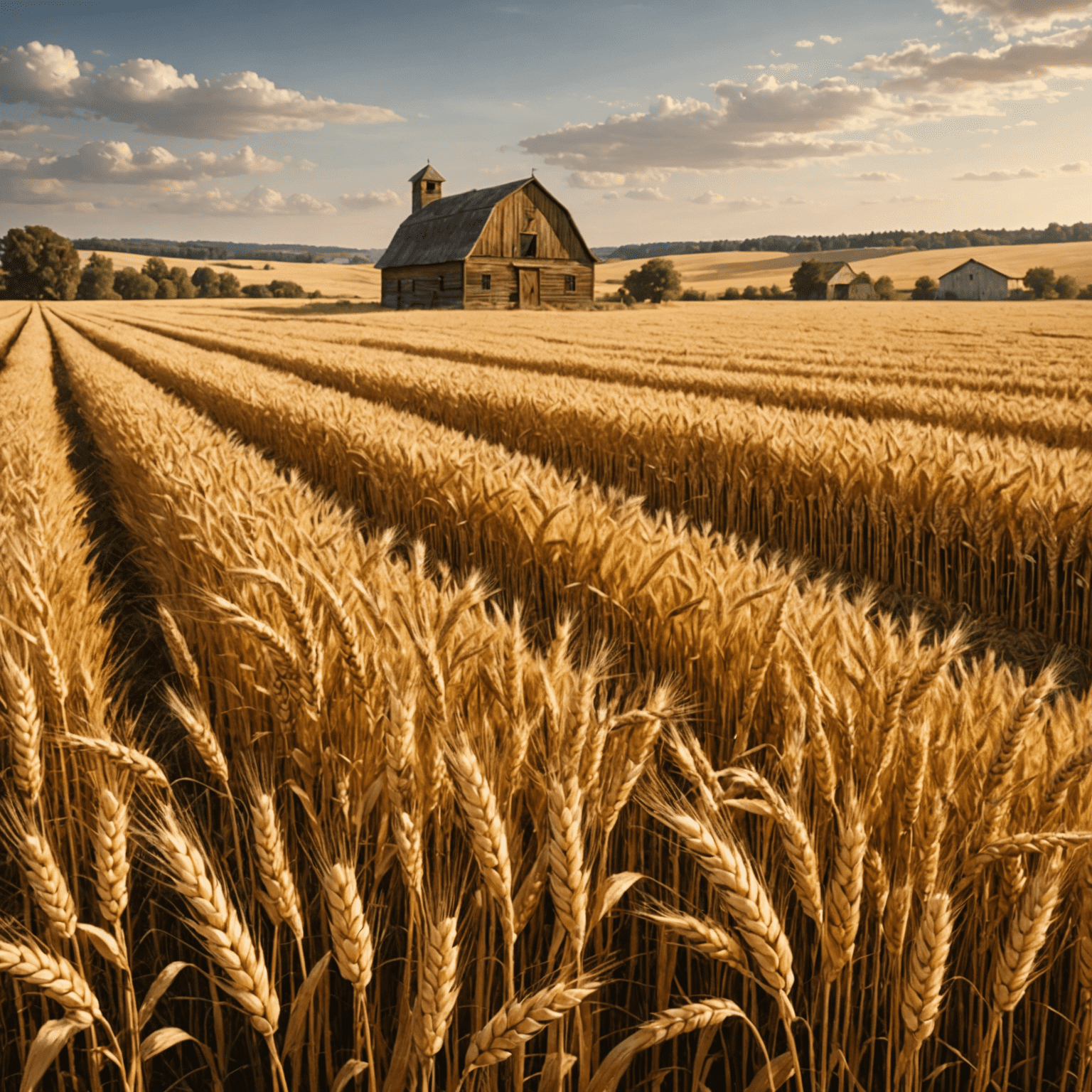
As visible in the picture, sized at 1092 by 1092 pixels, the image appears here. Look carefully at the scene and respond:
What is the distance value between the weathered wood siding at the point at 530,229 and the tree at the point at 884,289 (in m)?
38.7

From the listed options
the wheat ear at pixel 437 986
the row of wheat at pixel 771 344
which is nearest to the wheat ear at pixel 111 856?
the wheat ear at pixel 437 986

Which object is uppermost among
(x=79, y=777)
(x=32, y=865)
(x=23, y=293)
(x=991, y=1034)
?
(x=23, y=293)

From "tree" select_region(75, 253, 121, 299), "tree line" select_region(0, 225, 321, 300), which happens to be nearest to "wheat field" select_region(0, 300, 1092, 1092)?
"tree line" select_region(0, 225, 321, 300)

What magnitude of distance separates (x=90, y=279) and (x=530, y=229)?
7159cm

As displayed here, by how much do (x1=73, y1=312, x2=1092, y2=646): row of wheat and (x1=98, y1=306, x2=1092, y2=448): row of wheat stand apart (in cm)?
168

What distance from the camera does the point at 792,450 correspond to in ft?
18.7

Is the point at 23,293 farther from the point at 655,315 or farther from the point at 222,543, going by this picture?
the point at 222,543

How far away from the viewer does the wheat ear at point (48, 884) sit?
0.99 metres

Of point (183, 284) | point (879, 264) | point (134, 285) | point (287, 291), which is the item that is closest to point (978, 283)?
point (879, 264)

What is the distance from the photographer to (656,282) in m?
62.6

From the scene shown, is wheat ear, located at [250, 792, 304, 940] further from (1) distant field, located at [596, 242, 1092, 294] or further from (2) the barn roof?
(1) distant field, located at [596, 242, 1092, 294]

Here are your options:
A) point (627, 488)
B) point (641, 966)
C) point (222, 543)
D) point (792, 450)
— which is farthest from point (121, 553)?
point (641, 966)

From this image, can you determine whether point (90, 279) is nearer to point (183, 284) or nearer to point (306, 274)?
point (183, 284)

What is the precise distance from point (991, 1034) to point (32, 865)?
1190mm
